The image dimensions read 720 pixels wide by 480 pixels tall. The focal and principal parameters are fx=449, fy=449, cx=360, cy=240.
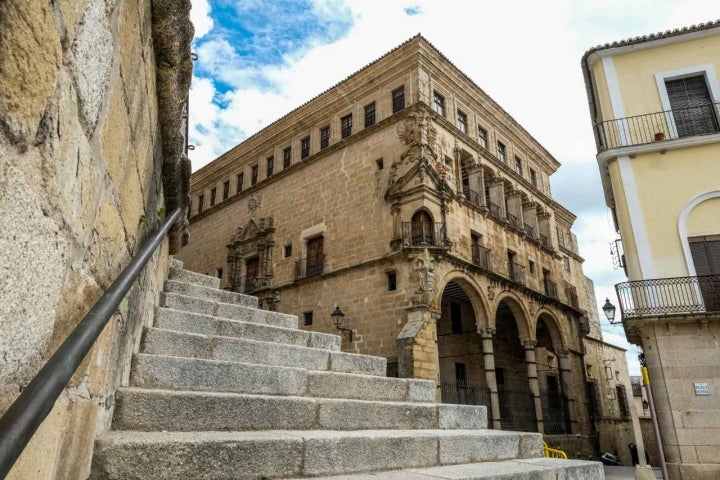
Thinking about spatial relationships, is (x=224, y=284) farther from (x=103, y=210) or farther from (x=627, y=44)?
(x=103, y=210)

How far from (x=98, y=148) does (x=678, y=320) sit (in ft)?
39.0

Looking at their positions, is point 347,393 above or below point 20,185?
below

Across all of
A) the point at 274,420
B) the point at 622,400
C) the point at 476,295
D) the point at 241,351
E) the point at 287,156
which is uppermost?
the point at 287,156

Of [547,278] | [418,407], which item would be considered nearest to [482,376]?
[547,278]

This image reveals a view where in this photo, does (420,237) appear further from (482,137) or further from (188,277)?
(188,277)

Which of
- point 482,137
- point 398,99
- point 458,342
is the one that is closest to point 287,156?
point 398,99

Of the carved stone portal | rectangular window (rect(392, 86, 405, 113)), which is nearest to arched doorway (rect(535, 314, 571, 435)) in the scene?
rectangular window (rect(392, 86, 405, 113))

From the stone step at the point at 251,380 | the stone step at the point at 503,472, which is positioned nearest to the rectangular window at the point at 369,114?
the stone step at the point at 251,380

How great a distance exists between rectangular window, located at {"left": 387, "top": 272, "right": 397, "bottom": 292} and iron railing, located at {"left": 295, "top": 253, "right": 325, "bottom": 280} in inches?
122

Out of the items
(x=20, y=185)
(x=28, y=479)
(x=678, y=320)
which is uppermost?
(x=678, y=320)

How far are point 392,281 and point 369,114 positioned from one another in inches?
267

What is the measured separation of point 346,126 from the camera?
17.8 m

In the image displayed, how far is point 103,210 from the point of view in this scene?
1.47 m

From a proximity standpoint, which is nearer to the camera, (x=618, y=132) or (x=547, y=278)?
(x=618, y=132)
